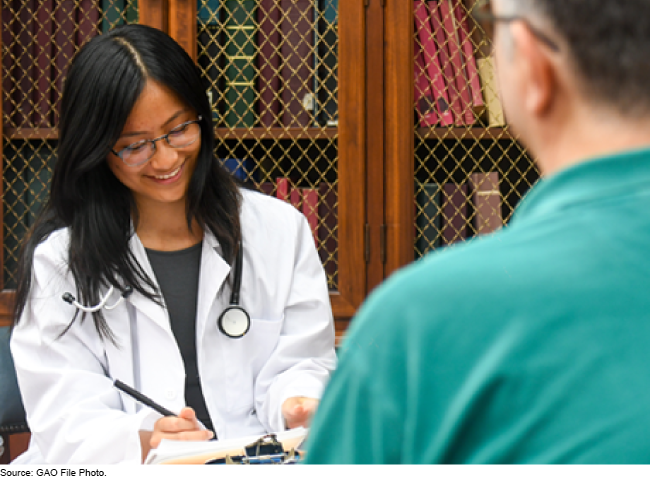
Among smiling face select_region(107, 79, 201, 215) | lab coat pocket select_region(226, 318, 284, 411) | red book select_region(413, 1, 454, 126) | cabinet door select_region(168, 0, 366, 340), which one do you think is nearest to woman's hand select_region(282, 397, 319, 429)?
lab coat pocket select_region(226, 318, 284, 411)

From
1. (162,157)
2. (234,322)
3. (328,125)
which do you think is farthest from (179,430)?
(328,125)

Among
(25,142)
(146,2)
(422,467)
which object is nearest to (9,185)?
(25,142)

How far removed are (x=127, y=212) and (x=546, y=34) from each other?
44.9 inches

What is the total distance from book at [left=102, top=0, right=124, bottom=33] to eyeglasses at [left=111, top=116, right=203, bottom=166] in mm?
720

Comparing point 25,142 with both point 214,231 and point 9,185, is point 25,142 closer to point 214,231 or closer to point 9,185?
point 9,185

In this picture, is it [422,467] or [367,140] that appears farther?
[367,140]

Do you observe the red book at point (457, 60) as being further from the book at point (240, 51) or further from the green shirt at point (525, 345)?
the green shirt at point (525, 345)

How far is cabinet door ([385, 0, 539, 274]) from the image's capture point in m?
1.76

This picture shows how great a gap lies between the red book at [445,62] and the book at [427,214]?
0.70ft

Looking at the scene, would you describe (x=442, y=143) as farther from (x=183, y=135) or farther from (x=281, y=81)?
(x=183, y=135)

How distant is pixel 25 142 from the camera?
1.83 meters

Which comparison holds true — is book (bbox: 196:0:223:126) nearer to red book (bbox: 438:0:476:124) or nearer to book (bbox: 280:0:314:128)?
book (bbox: 280:0:314:128)

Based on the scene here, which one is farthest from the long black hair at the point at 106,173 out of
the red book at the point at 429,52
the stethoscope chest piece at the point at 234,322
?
the red book at the point at 429,52

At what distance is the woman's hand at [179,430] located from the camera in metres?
1.00
